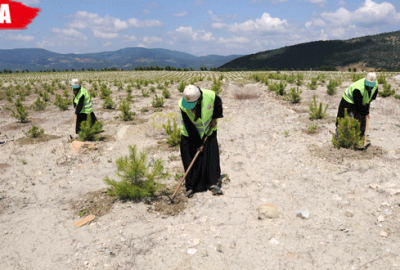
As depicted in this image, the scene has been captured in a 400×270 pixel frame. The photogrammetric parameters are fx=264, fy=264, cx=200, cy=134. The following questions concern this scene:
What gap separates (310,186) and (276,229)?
1.27 m

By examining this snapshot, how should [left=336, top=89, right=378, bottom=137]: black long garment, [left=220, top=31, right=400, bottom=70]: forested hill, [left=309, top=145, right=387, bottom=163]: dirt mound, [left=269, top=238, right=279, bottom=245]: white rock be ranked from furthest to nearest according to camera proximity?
[left=220, top=31, right=400, bottom=70]: forested hill → [left=336, top=89, right=378, bottom=137]: black long garment → [left=309, top=145, right=387, bottom=163]: dirt mound → [left=269, top=238, right=279, bottom=245]: white rock

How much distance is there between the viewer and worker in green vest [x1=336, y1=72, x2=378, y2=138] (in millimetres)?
4755

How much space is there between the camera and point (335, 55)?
240 feet

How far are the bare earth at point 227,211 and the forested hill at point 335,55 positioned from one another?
165 feet

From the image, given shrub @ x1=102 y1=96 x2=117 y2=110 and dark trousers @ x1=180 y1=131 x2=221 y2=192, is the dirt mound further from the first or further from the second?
shrub @ x1=102 y1=96 x2=117 y2=110

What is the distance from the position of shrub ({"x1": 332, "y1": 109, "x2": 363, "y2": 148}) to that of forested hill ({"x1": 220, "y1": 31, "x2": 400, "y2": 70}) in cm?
4983

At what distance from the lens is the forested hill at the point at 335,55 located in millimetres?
55812

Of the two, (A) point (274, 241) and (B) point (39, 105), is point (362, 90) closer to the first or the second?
(A) point (274, 241)

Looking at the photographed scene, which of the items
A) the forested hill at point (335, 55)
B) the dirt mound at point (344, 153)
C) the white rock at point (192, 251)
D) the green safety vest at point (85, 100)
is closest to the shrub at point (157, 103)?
the green safety vest at point (85, 100)

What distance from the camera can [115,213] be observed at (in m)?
3.50

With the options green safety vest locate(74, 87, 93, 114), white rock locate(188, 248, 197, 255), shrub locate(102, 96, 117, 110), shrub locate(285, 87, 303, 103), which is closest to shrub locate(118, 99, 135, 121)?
green safety vest locate(74, 87, 93, 114)

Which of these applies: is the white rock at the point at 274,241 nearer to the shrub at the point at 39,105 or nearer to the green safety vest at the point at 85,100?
the green safety vest at the point at 85,100

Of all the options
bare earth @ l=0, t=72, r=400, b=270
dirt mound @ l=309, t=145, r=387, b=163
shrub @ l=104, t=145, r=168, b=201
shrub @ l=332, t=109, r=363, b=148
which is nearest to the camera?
bare earth @ l=0, t=72, r=400, b=270

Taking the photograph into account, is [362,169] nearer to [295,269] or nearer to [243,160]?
[243,160]
